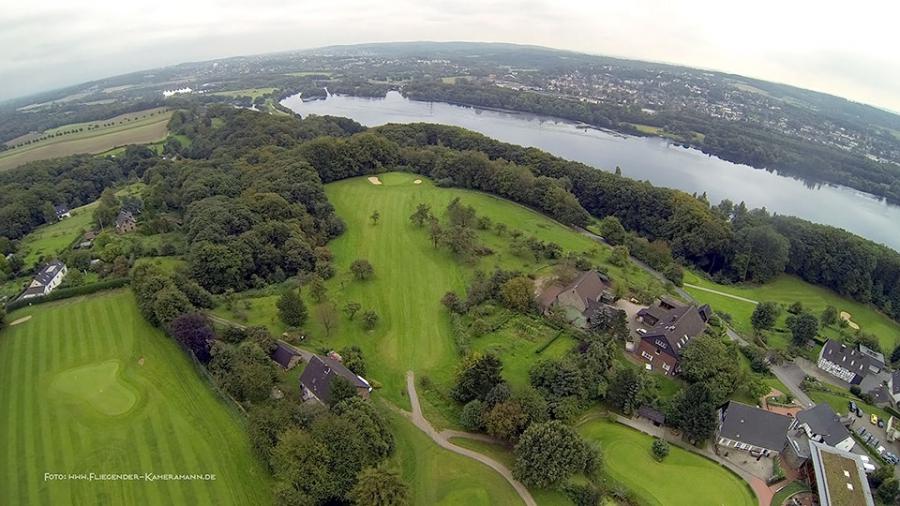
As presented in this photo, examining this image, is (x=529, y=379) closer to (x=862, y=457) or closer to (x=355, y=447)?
(x=355, y=447)

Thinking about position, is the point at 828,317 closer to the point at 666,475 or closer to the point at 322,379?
the point at 666,475

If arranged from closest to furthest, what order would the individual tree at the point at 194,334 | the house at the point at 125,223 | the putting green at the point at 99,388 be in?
the putting green at the point at 99,388 < the individual tree at the point at 194,334 < the house at the point at 125,223

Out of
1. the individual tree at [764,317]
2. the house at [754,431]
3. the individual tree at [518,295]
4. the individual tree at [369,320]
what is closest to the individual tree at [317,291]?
the individual tree at [369,320]

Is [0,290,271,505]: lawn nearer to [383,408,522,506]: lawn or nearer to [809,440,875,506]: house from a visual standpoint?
[383,408,522,506]: lawn

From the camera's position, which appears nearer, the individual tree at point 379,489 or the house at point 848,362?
the individual tree at point 379,489

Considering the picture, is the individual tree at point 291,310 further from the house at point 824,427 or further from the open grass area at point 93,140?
the open grass area at point 93,140

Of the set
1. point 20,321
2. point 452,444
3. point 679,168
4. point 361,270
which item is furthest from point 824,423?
point 679,168

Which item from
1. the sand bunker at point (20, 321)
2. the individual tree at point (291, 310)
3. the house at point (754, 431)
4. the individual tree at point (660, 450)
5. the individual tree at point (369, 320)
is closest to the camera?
the individual tree at point (660, 450)
